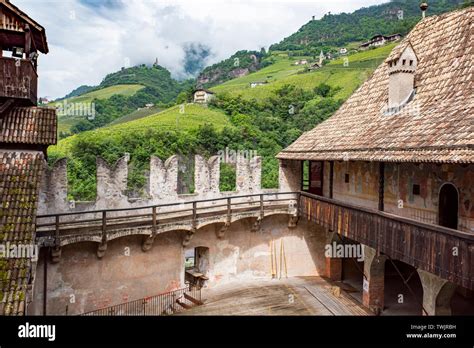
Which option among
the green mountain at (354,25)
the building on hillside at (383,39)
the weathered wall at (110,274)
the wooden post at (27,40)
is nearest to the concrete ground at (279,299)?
the weathered wall at (110,274)

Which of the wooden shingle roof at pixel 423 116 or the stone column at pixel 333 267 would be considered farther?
the stone column at pixel 333 267

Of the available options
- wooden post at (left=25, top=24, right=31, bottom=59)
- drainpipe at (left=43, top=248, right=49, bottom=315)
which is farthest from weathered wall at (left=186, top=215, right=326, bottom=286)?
wooden post at (left=25, top=24, right=31, bottom=59)

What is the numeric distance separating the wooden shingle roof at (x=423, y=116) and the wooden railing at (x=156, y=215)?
2.58m

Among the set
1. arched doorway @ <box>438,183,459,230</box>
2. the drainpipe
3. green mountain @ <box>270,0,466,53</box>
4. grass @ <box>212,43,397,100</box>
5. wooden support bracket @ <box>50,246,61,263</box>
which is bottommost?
the drainpipe

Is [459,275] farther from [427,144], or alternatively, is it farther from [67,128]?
[67,128]

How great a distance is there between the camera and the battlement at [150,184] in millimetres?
14961

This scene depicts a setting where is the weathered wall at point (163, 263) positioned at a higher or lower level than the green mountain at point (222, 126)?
lower

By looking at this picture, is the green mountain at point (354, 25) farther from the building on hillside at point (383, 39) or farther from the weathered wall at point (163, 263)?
the weathered wall at point (163, 263)

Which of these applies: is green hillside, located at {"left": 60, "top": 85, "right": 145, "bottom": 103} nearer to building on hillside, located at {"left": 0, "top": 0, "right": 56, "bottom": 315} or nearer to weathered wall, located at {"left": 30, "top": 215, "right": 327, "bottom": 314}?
weathered wall, located at {"left": 30, "top": 215, "right": 327, "bottom": 314}

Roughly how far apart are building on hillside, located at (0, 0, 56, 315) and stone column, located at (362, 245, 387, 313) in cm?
1170

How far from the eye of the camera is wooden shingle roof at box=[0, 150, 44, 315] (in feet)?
29.3

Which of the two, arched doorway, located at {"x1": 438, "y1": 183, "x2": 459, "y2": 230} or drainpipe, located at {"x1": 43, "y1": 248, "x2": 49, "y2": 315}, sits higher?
arched doorway, located at {"x1": 438, "y1": 183, "x2": 459, "y2": 230}

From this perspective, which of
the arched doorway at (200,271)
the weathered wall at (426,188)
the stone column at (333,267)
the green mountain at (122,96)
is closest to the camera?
the weathered wall at (426,188)

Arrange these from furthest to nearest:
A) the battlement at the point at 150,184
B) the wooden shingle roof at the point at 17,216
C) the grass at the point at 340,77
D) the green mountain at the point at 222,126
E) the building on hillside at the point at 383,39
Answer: the building on hillside at the point at 383,39 < the grass at the point at 340,77 < the green mountain at the point at 222,126 < the battlement at the point at 150,184 < the wooden shingle roof at the point at 17,216
